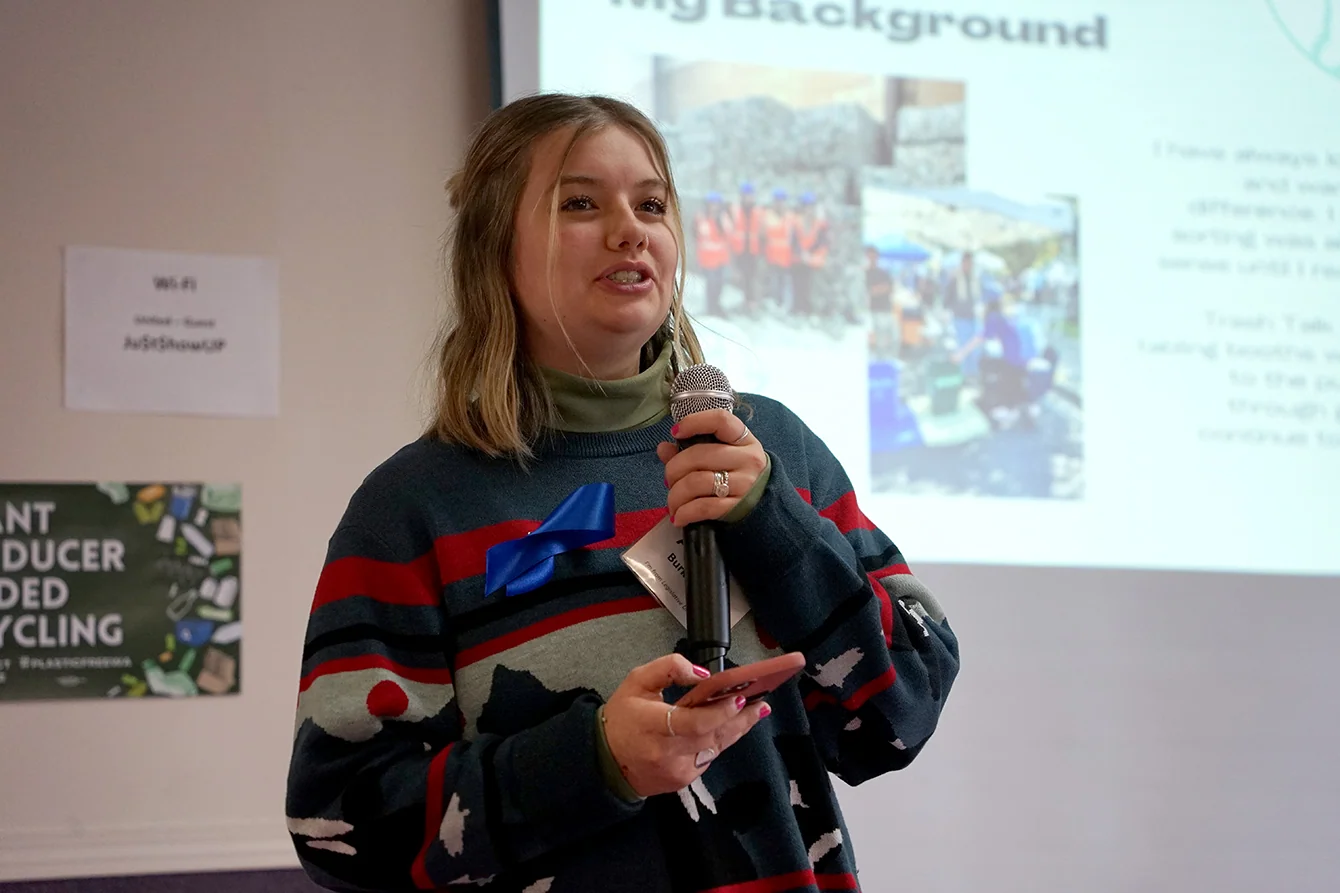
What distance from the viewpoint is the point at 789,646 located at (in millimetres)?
1085

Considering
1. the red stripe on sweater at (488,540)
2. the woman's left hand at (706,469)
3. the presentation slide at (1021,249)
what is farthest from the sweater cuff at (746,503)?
the presentation slide at (1021,249)

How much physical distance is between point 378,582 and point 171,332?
1.33 m

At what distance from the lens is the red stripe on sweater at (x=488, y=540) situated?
3.58 ft

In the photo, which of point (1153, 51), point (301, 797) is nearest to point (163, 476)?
point (301, 797)

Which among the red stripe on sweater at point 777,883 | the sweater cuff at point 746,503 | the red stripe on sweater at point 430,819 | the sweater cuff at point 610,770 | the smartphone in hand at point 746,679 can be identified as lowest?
the red stripe on sweater at point 777,883

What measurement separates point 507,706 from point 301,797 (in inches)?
6.8

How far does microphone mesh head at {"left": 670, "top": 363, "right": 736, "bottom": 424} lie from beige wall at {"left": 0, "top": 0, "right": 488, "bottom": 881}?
129 cm

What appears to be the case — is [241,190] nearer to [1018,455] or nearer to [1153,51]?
[1018,455]

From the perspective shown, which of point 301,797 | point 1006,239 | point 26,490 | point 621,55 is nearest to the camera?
point 301,797

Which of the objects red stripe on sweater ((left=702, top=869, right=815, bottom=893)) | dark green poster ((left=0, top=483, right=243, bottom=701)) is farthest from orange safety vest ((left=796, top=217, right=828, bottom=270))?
red stripe on sweater ((left=702, top=869, right=815, bottom=893))

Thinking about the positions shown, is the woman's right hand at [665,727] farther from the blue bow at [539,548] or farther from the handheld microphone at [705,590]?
the blue bow at [539,548]

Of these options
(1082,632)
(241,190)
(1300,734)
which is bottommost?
(1300,734)

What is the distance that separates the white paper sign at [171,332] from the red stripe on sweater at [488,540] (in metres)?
1.26

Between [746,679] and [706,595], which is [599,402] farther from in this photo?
[746,679]
